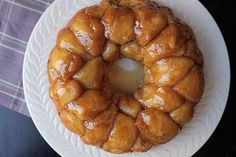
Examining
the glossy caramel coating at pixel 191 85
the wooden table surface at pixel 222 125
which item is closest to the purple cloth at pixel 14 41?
the wooden table surface at pixel 222 125

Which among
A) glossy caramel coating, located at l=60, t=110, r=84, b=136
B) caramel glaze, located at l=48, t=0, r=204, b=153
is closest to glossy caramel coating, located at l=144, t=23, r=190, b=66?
caramel glaze, located at l=48, t=0, r=204, b=153

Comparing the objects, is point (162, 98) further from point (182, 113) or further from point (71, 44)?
point (71, 44)

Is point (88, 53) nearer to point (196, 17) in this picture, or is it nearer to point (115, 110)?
point (115, 110)

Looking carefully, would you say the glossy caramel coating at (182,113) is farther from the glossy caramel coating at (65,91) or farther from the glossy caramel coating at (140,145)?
the glossy caramel coating at (65,91)

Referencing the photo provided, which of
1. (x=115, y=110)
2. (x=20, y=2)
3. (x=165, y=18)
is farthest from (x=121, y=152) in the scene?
(x=20, y=2)

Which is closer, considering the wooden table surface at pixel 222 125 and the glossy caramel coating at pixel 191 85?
the glossy caramel coating at pixel 191 85

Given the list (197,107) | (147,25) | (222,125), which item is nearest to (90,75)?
(147,25)

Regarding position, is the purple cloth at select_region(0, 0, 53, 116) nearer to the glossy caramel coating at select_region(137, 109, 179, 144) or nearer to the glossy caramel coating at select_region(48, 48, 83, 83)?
the glossy caramel coating at select_region(48, 48, 83, 83)
